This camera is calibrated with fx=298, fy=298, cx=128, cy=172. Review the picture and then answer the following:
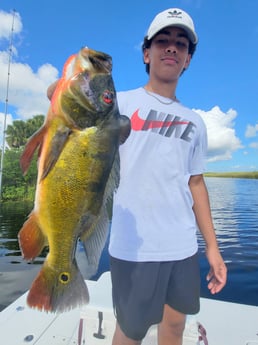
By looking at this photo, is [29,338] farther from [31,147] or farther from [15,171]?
[15,171]

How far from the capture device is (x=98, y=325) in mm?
2775

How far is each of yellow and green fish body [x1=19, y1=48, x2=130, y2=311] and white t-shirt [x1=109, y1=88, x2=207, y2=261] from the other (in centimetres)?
61

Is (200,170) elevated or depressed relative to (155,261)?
elevated

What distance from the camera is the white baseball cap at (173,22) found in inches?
89.4

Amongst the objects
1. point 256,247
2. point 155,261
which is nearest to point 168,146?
point 155,261

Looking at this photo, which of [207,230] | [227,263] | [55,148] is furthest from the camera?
[227,263]

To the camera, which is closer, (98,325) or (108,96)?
(108,96)

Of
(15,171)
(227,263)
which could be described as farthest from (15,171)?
(227,263)

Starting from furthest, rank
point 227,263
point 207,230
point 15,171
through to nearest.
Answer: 1. point 15,171
2. point 227,263
3. point 207,230

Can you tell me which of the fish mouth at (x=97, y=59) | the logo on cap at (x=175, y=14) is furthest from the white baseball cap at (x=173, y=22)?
the fish mouth at (x=97, y=59)

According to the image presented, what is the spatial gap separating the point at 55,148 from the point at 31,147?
12cm

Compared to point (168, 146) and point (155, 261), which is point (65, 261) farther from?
point (168, 146)

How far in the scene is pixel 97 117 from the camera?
1.46 m

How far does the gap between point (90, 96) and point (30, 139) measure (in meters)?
0.35
